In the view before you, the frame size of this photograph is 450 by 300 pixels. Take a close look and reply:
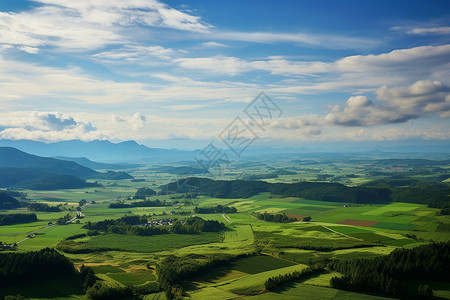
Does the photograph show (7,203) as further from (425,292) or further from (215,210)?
(425,292)

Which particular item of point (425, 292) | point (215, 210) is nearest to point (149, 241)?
point (215, 210)

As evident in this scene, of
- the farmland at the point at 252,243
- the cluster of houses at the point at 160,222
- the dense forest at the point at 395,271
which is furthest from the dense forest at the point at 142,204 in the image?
the dense forest at the point at 395,271

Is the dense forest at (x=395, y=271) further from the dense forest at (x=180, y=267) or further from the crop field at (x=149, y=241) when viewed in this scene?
the crop field at (x=149, y=241)

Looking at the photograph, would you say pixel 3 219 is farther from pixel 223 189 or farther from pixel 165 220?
pixel 223 189

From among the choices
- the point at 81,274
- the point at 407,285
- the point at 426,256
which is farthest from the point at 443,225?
the point at 81,274

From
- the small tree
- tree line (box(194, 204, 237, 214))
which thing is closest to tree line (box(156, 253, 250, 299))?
the small tree

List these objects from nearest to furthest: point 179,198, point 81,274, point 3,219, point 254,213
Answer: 1. point 81,274
2. point 3,219
3. point 254,213
4. point 179,198

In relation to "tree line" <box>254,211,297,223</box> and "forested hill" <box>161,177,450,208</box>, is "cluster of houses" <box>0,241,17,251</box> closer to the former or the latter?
"tree line" <box>254,211,297,223</box>
